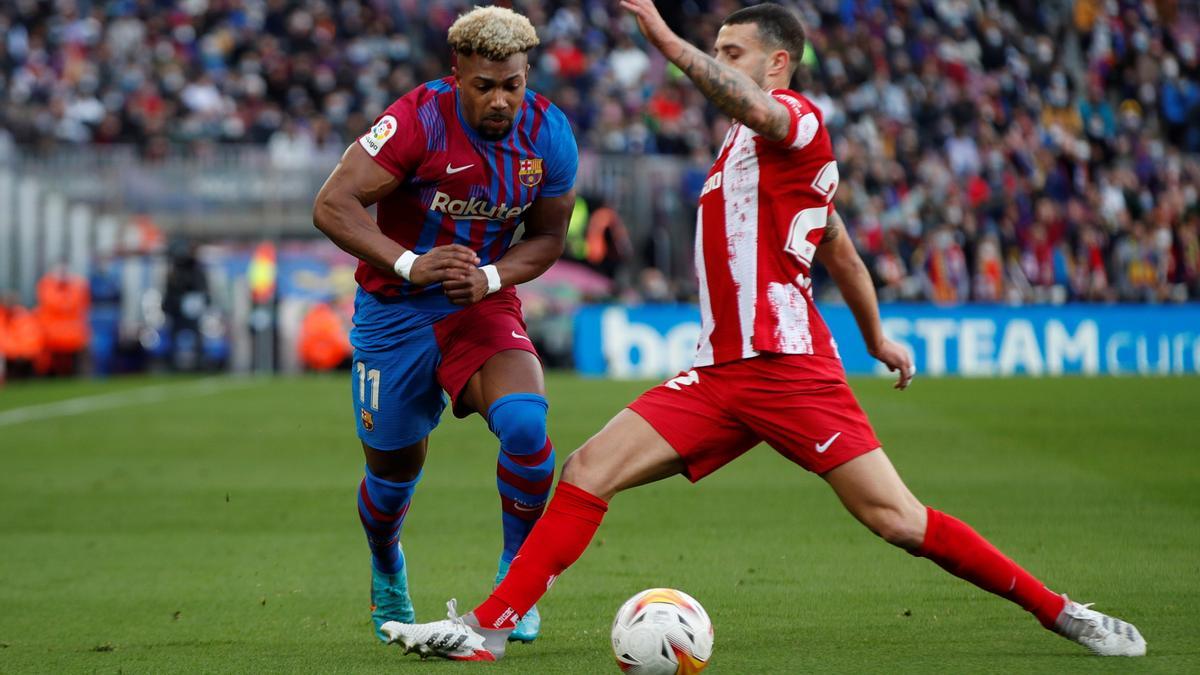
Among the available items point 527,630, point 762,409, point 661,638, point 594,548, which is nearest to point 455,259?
point 762,409

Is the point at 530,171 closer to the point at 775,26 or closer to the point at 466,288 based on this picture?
the point at 466,288

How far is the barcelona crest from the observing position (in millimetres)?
5906

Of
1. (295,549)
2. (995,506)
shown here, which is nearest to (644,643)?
(295,549)

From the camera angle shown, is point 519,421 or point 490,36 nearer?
point 490,36

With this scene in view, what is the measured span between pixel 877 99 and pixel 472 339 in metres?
22.4

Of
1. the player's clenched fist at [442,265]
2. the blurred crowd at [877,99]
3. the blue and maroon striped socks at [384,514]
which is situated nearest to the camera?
the player's clenched fist at [442,265]

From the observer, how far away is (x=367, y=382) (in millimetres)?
6098

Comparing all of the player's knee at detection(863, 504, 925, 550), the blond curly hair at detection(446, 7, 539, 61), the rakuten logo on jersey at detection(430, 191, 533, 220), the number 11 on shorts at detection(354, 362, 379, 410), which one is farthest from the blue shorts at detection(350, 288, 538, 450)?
the player's knee at detection(863, 504, 925, 550)

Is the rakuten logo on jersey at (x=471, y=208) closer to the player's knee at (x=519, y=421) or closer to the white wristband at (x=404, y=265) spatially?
the white wristband at (x=404, y=265)

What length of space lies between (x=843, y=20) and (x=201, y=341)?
12.9m

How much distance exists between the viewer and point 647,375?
71.4 ft

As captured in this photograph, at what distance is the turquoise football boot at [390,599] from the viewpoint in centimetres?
626

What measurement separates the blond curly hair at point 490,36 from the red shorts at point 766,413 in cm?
130

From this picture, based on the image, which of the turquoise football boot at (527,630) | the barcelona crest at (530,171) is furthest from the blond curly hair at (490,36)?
the turquoise football boot at (527,630)
